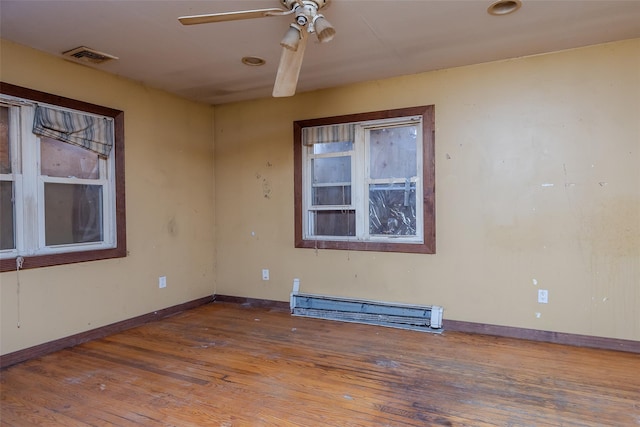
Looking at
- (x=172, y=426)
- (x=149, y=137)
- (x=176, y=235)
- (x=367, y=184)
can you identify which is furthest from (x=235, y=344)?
(x=149, y=137)

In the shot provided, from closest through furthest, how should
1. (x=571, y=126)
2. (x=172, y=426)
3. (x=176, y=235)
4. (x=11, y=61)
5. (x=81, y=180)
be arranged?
(x=172, y=426) < (x=11, y=61) < (x=571, y=126) < (x=81, y=180) < (x=176, y=235)

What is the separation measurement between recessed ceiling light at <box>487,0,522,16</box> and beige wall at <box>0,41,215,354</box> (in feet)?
10.5

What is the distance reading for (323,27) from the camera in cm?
208

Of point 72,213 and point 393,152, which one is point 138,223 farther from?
point 393,152

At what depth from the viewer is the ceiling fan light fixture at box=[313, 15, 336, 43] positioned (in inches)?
81.7

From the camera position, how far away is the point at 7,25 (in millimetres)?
2582

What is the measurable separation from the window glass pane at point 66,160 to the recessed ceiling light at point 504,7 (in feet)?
11.0

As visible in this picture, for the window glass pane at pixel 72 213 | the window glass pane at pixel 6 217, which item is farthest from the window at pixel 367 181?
the window glass pane at pixel 6 217

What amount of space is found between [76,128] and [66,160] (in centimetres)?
28

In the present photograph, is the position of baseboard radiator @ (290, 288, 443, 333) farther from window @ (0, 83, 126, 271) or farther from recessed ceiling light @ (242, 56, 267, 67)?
recessed ceiling light @ (242, 56, 267, 67)

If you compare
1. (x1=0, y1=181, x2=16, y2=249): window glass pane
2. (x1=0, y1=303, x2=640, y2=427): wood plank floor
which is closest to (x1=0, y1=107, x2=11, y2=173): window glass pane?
(x1=0, y1=181, x2=16, y2=249): window glass pane

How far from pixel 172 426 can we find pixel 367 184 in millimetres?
2638

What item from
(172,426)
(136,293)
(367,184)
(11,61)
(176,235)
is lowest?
(172,426)

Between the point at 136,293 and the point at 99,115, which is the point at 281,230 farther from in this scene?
the point at 99,115
